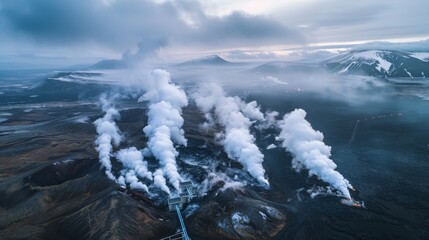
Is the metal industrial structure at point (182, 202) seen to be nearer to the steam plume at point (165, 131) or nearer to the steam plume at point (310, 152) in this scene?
the steam plume at point (165, 131)

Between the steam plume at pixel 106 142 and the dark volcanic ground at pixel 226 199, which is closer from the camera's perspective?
the dark volcanic ground at pixel 226 199

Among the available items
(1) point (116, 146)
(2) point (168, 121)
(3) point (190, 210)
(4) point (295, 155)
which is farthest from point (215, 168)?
(1) point (116, 146)

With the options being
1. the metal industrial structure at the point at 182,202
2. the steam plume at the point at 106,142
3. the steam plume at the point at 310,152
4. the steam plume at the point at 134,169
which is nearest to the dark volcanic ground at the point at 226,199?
the metal industrial structure at the point at 182,202

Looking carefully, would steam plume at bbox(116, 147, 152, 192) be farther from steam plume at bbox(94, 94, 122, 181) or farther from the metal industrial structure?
the metal industrial structure

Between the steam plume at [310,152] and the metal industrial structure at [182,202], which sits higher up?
the steam plume at [310,152]

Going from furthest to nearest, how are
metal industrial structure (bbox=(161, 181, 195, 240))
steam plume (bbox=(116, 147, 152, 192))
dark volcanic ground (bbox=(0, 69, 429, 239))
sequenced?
steam plume (bbox=(116, 147, 152, 192)), dark volcanic ground (bbox=(0, 69, 429, 239)), metal industrial structure (bbox=(161, 181, 195, 240))

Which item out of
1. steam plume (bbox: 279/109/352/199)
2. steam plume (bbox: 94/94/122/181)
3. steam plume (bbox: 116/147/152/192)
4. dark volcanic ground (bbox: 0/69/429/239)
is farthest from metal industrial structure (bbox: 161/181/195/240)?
steam plume (bbox: 279/109/352/199)

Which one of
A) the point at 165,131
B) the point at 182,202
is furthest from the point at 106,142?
the point at 182,202
